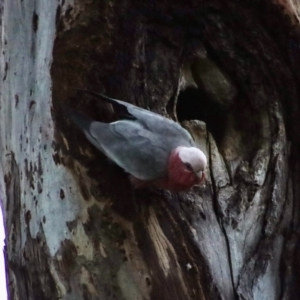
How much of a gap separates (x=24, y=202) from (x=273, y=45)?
1313mm

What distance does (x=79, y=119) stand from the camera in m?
2.32

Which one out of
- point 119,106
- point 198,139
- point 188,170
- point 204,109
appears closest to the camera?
point 188,170

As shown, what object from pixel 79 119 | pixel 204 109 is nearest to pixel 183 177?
pixel 79 119

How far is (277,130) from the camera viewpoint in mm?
Result: 2711

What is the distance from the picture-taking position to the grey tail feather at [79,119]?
7.58 feet

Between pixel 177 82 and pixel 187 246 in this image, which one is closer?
pixel 187 246

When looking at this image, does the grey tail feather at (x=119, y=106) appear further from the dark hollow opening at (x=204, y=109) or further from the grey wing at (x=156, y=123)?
the dark hollow opening at (x=204, y=109)

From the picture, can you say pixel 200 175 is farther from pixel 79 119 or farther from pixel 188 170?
pixel 79 119

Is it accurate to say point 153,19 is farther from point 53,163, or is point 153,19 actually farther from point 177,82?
point 53,163

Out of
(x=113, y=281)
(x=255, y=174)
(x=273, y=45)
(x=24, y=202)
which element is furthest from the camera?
(x=273, y=45)

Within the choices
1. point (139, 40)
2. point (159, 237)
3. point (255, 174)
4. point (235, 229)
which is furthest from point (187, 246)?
point (139, 40)

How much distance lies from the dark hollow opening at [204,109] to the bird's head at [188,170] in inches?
17.3

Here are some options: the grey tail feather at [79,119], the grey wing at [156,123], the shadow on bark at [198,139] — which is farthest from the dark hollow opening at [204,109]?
the grey tail feather at [79,119]

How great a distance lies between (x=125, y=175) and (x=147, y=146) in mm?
165
